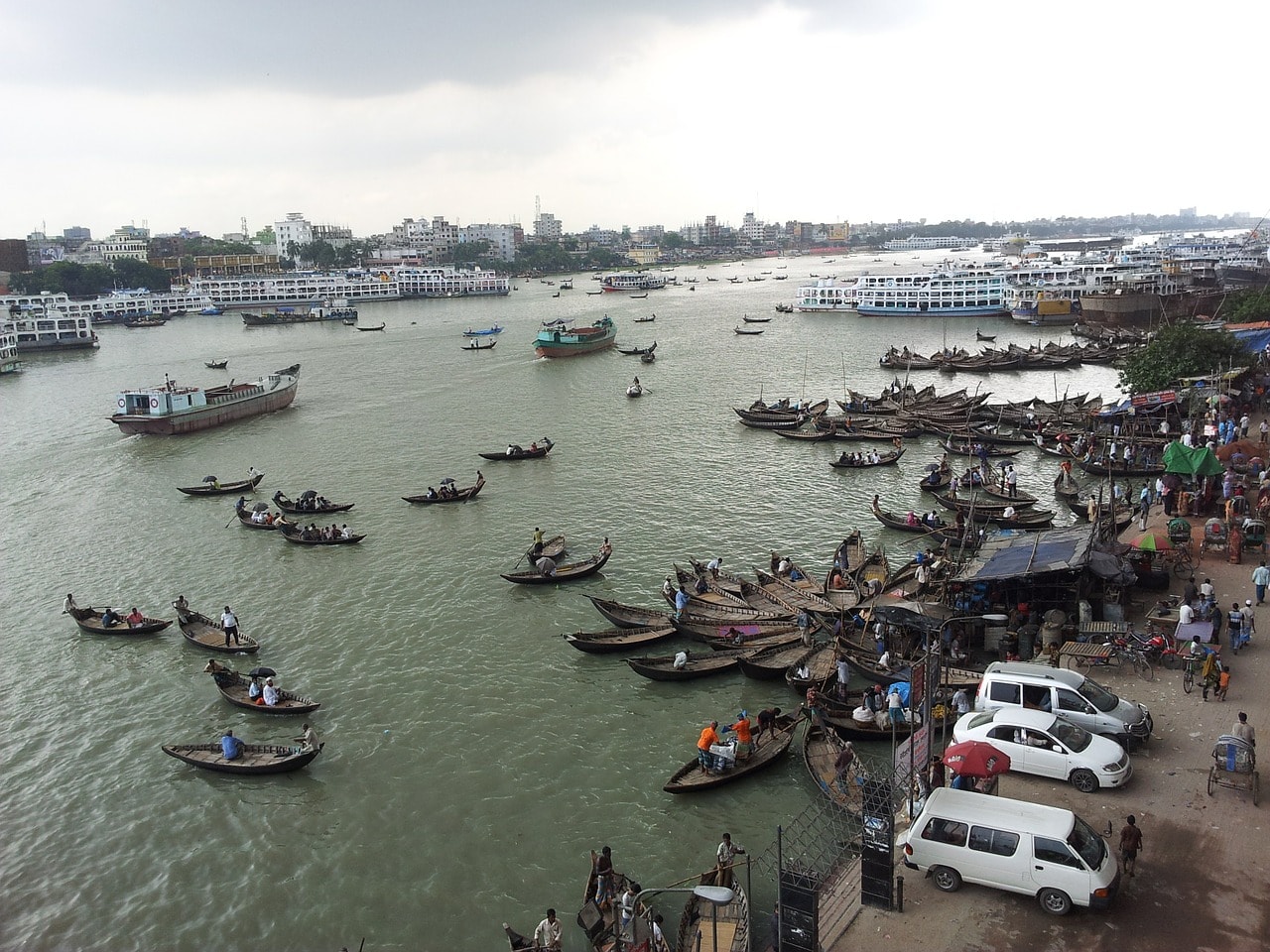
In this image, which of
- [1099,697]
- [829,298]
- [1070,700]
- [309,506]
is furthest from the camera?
[829,298]

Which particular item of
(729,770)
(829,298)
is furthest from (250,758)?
(829,298)

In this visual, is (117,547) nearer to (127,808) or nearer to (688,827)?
(127,808)

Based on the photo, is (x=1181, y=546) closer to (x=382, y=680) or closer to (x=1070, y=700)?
(x=1070, y=700)

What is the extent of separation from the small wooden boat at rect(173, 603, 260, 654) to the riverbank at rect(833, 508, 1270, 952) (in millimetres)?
16947

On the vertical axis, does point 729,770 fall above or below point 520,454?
below

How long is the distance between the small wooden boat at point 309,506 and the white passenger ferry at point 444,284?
372 ft

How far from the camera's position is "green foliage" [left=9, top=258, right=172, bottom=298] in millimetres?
124500

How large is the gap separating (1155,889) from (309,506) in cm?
2937

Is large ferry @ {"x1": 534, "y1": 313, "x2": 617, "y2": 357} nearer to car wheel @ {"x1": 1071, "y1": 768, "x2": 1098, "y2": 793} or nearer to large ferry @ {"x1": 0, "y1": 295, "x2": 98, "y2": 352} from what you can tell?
large ferry @ {"x1": 0, "y1": 295, "x2": 98, "y2": 352}

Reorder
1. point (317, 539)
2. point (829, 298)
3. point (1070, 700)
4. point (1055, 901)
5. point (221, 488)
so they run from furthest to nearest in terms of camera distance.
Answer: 1. point (829, 298)
2. point (221, 488)
3. point (317, 539)
4. point (1070, 700)
5. point (1055, 901)

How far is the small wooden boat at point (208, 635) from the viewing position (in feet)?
71.3

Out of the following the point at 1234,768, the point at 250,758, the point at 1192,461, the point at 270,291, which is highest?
the point at 270,291

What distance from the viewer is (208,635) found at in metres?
22.6

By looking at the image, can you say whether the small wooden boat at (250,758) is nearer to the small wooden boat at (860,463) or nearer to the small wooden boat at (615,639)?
the small wooden boat at (615,639)
